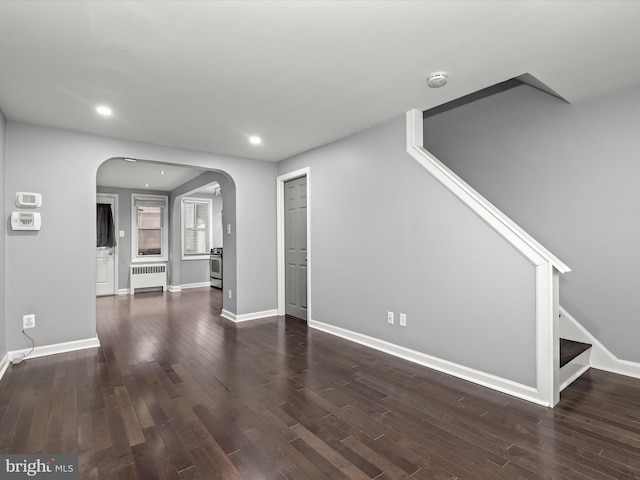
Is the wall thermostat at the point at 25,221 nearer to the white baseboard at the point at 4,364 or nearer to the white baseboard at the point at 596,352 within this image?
the white baseboard at the point at 4,364

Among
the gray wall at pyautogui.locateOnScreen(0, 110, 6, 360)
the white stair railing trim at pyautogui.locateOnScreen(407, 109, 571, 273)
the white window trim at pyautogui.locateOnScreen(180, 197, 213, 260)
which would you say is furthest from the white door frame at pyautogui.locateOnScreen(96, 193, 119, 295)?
the white stair railing trim at pyautogui.locateOnScreen(407, 109, 571, 273)

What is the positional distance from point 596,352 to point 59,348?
5.37 meters

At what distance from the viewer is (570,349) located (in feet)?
9.57

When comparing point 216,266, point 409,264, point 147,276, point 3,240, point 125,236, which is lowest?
point 147,276

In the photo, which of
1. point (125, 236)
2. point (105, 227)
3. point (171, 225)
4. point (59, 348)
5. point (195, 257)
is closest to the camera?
point (59, 348)

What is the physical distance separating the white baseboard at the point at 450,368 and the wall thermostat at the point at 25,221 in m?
3.48

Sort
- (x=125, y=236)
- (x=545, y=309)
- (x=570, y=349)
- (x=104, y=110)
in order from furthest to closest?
(x=125, y=236) < (x=104, y=110) < (x=570, y=349) < (x=545, y=309)

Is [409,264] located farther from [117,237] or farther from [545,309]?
[117,237]

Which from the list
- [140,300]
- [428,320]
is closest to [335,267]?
[428,320]

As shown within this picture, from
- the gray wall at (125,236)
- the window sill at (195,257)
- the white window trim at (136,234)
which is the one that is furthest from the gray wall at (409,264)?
the gray wall at (125,236)

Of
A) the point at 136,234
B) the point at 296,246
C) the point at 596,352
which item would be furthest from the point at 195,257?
the point at 596,352

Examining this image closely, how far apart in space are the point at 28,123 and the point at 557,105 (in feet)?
17.5

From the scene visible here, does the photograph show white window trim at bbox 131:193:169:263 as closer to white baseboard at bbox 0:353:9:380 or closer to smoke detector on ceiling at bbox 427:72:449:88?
white baseboard at bbox 0:353:9:380

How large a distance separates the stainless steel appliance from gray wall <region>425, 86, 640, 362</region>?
20.7 ft
